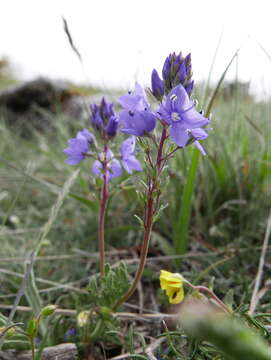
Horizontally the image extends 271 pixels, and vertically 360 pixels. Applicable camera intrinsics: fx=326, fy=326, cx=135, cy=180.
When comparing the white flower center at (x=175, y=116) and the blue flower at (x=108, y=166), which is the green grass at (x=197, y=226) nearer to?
the blue flower at (x=108, y=166)

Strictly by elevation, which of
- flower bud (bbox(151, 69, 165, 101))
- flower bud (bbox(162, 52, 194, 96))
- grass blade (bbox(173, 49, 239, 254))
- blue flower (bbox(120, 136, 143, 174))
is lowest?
grass blade (bbox(173, 49, 239, 254))

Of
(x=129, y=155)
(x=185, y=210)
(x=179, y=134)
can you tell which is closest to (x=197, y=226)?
(x=185, y=210)

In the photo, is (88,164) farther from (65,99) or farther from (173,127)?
(65,99)

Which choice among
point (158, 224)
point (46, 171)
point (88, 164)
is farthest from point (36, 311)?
point (46, 171)

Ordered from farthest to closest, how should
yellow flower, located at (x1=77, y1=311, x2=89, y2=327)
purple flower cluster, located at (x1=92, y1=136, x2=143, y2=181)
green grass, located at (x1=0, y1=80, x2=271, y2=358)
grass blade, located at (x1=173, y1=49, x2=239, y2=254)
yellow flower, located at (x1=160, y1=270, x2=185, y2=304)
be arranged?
green grass, located at (x1=0, y1=80, x2=271, y2=358), grass blade, located at (x1=173, y1=49, x2=239, y2=254), purple flower cluster, located at (x1=92, y1=136, x2=143, y2=181), yellow flower, located at (x1=77, y1=311, x2=89, y2=327), yellow flower, located at (x1=160, y1=270, x2=185, y2=304)

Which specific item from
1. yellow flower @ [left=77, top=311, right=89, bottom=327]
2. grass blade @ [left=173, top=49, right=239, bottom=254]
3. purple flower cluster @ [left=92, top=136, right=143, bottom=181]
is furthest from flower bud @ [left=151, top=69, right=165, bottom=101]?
yellow flower @ [left=77, top=311, right=89, bottom=327]

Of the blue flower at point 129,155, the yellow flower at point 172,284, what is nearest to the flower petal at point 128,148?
the blue flower at point 129,155

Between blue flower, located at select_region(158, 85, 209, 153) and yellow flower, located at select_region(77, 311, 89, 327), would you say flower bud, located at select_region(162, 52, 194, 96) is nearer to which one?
blue flower, located at select_region(158, 85, 209, 153)
